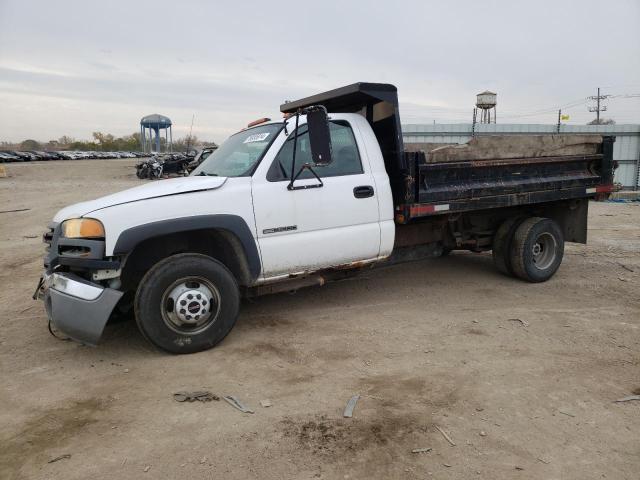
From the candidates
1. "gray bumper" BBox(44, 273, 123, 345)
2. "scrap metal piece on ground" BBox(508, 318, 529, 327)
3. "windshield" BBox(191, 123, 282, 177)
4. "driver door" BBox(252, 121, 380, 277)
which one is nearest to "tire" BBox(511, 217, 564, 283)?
"scrap metal piece on ground" BBox(508, 318, 529, 327)

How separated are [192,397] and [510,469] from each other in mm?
2039

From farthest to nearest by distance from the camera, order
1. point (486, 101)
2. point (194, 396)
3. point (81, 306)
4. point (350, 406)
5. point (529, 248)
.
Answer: point (486, 101), point (529, 248), point (81, 306), point (194, 396), point (350, 406)

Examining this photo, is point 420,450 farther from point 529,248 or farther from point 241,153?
point 529,248

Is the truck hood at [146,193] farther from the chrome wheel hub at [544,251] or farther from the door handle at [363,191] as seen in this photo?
the chrome wheel hub at [544,251]

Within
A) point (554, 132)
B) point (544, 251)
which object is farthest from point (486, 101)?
point (544, 251)

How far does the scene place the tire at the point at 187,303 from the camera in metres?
3.89

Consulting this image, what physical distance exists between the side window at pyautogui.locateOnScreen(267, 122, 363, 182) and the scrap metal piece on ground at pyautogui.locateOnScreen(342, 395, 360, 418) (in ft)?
6.61

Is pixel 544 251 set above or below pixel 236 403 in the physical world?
above

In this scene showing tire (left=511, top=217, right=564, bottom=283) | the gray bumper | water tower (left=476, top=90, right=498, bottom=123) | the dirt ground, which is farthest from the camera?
water tower (left=476, top=90, right=498, bottom=123)

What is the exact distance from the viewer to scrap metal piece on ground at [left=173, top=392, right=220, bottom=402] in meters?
3.34

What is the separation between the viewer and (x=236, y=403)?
10.8 feet

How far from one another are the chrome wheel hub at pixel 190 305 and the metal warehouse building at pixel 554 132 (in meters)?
18.1

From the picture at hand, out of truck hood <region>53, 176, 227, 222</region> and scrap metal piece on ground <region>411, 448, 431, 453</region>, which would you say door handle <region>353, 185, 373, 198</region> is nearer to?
truck hood <region>53, 176, 227, 222</region>

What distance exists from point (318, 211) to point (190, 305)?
142 cm
